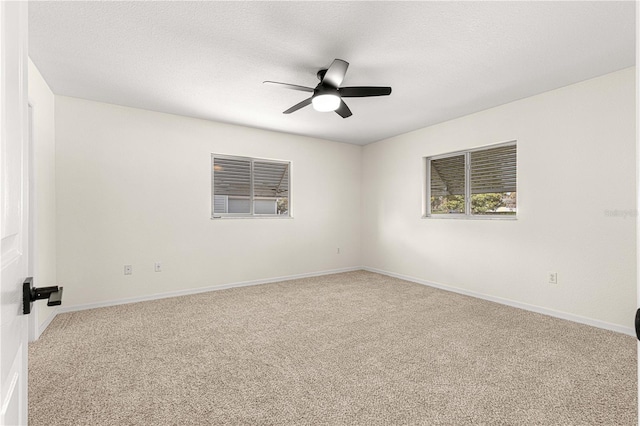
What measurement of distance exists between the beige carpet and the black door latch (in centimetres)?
136

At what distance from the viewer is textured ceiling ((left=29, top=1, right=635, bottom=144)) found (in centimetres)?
211

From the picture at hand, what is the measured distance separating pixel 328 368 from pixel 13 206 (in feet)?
7.04

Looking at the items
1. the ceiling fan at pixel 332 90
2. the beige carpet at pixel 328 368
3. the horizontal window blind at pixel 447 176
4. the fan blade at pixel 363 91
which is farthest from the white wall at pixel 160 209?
the fan blade at pixel 363 91

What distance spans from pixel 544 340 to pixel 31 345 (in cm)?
451

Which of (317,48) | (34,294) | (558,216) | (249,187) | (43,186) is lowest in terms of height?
(34,294)

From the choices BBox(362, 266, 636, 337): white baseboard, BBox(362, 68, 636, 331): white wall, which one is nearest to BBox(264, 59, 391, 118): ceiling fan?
BBox(362, 68, 636, 331): white wall

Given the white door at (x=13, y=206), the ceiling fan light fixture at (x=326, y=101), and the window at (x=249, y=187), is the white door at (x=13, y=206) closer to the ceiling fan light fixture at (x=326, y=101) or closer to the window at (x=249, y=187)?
the ceiling fan light fixture at (x=326, y=101)

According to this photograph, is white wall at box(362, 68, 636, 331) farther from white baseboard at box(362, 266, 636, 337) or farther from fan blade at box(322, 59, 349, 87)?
fan blade at box(322, 59, 349, 87)

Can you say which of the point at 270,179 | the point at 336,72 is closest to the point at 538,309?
the point at 336,72

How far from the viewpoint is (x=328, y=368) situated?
2.26 meters

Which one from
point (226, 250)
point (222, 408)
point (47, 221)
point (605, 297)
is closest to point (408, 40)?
point (222, 408)

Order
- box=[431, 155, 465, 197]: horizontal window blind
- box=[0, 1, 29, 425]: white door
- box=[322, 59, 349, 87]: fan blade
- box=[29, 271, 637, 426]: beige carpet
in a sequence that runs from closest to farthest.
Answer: box=[0, 1, 29, 425]: white door → box=[29, 271, 637, 426]: beige carpet → box=[322, 59, 349, 87]: fan blade → box=[431, 155, 465, 197]: horizontal window blind

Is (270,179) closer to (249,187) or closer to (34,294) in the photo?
(249,187)

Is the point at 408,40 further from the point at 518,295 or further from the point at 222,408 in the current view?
the point at 518,295
